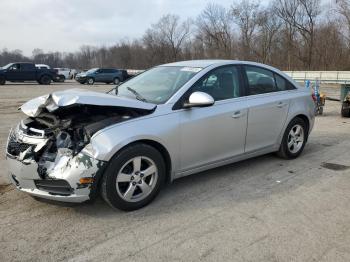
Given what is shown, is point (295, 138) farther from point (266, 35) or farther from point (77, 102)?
point (266, 35)

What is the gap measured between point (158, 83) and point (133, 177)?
1.48m

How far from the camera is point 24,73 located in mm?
27859

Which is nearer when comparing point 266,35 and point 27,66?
point 27,66

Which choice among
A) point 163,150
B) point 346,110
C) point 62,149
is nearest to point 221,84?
point 163,150

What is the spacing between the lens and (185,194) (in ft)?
14.2

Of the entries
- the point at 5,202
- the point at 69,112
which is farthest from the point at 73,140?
the point at 5,202

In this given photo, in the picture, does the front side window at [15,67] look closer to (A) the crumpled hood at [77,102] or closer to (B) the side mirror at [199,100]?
(A) the crumpled hood at [77,102]

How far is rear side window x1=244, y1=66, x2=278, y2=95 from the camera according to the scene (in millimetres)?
5066

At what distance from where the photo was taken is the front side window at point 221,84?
177 inches

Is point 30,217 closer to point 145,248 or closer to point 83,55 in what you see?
point 145,248

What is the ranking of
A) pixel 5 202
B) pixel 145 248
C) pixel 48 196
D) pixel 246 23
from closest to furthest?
pixel 145 248 → pixel 48 196 → pixel 5 202 → pixel 246 23

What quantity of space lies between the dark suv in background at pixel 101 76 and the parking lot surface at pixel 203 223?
28042mm

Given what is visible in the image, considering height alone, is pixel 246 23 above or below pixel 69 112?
above

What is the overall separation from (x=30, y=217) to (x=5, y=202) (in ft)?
1.93
